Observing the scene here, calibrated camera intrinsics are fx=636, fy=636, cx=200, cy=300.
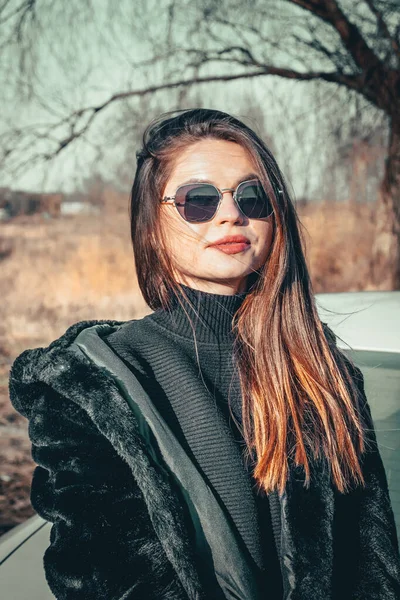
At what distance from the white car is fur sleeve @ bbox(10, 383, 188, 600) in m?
0.53

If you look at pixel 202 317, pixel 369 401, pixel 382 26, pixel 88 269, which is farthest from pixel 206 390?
pixel 88 269

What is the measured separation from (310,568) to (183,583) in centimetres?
28

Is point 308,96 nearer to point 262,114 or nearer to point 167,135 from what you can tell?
point 262,114

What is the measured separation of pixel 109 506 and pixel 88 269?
31.3ft

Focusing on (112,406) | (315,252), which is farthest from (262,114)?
(112,406)

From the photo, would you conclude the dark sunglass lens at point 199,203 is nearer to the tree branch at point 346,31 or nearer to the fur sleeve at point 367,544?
the fur sleeve at point 367,544

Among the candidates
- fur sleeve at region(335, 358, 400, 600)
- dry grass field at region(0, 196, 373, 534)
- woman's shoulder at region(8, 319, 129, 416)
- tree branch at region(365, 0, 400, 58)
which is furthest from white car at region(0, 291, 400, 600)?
dry grass field at region(0, 196, 373, 534)

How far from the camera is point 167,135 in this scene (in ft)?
4.92

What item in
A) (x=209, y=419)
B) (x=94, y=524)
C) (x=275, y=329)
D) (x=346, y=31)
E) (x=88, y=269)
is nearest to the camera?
(x=94, y=524)

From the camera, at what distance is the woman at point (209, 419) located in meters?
1.17

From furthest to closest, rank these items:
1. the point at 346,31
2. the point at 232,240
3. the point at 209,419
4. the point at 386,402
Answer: the point at 346,31
the point at 386,402
the point at 232,240
the point at 209,419

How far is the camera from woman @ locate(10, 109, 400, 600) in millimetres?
1168

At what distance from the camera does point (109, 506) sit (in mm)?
1167

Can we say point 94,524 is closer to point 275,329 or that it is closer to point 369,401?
point 275,329
